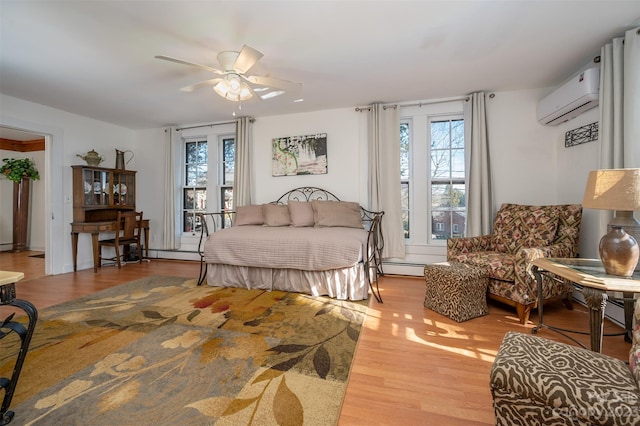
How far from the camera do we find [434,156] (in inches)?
143

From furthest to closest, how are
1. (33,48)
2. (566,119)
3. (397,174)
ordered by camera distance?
1. (397,174)
2. (566,119)
3. (33,48)

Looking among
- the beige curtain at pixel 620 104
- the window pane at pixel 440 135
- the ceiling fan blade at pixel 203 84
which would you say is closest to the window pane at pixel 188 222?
the ceiling fan blade at pixel 203 84

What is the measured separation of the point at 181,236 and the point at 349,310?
3646mm

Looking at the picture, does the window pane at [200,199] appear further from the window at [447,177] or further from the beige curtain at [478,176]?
the beige curtain at [478,176]

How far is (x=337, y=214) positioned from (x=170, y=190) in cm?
312

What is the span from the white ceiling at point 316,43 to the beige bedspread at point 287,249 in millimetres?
1723

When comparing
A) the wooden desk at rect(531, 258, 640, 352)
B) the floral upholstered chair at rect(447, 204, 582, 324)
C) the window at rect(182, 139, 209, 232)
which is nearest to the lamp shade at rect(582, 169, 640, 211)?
the wooden desk at rect(531, 258, 640, 352)

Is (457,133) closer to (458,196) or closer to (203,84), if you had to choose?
(458,196)

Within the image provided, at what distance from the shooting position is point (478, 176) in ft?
10.5

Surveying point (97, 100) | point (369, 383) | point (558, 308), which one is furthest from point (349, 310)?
point (97, 100)

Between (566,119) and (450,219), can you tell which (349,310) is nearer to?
(450,219)

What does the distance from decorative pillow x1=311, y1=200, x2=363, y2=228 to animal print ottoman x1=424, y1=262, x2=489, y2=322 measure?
4.24ft

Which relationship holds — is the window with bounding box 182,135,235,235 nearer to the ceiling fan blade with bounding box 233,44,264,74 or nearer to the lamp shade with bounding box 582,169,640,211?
the ceiling fan blade with bounding box 233,44,264,74

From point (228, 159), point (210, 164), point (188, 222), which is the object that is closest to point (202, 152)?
point (210, 164)
